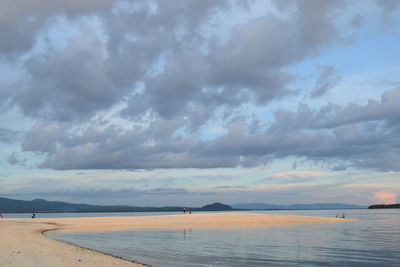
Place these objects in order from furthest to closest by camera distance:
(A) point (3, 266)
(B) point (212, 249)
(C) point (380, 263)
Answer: (B) point (212, 249), (C) point (380, 263), (A) point (3, 266)

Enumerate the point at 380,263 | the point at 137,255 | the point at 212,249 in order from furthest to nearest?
the point at 212,249 → the point at 137,255 → the point at 380,263

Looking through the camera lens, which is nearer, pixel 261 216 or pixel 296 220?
pixel 296 220

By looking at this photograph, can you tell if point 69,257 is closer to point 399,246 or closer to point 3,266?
point 3,266

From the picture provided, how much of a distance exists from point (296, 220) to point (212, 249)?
65507 mm

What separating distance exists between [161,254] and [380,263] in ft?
59.9

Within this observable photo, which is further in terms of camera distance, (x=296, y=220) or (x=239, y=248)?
(x=296, y=220)

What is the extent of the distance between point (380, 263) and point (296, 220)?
69.6 m

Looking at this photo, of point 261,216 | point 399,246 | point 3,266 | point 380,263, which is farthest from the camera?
point 261,216

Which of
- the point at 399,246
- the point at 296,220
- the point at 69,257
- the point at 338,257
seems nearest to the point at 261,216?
the point at 296,220

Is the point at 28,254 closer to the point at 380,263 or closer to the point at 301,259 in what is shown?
the point at 301,259

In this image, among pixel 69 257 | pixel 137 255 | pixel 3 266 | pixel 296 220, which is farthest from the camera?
pixel 296 220

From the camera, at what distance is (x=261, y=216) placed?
108m

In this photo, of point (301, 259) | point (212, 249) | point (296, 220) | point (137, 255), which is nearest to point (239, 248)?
point (212, 249)

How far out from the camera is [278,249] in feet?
134
